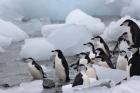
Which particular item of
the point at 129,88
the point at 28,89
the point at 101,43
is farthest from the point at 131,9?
the point at 129,88

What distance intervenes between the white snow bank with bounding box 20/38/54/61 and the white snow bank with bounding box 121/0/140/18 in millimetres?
7891

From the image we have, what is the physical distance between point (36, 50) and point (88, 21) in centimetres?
418

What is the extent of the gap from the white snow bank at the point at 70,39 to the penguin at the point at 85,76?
15.1 ft

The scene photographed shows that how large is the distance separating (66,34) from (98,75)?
5.63m

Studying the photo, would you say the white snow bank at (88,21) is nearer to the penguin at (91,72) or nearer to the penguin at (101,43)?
the penguin at (101,43)

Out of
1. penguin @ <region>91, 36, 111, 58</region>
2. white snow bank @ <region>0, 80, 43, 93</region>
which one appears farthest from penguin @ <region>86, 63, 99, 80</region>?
penguin @ <region>91, 36, 111, 58</region>

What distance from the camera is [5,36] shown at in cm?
1391

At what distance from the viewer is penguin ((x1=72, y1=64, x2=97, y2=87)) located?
6032mm

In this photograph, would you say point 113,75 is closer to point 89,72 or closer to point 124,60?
point 89,72

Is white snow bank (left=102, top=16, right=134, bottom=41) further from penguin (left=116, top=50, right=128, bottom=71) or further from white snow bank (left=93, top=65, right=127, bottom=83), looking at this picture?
white snow bank (left=93, top=65, right=127, bottom=83)

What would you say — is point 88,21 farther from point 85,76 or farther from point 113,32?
point 85,76

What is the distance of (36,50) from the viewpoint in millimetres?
11266

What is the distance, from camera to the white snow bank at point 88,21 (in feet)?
49.6

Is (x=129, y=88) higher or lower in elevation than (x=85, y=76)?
lower
